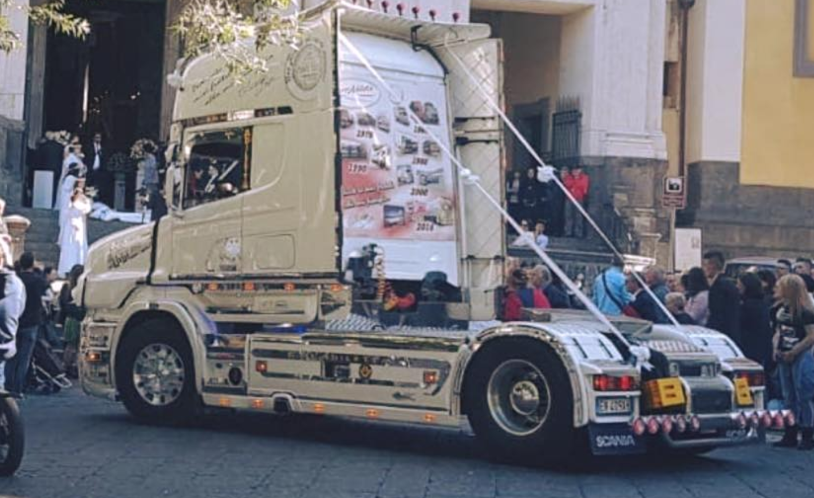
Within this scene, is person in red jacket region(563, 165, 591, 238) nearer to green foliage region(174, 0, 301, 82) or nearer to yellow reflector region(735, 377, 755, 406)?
green foliage region(174, 0, 301, 82)

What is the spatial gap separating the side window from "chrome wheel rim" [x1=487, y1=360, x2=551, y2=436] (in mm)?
3402

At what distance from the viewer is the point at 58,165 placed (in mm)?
27391

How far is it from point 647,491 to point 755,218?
2344 cm

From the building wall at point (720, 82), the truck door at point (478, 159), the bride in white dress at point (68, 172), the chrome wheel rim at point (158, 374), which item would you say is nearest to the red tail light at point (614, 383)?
the truck door at point (478, 159)

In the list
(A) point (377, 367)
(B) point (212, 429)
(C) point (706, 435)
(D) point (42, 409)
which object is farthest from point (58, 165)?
(C) point (706, 435)

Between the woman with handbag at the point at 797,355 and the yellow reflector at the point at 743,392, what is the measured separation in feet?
5.76

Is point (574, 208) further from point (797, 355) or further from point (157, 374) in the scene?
point (157, 374)

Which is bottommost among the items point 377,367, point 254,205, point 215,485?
point 215,485

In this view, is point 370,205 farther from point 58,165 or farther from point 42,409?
point 58,165

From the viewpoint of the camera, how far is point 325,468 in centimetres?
1077

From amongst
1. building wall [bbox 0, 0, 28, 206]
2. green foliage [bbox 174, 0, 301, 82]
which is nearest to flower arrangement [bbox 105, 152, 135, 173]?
building wall [bbox 0, 0, 28, 206]

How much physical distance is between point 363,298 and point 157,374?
2.45 m

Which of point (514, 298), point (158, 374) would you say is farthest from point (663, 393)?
point (158, 374)

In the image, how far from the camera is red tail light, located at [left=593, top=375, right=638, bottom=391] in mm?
10414
